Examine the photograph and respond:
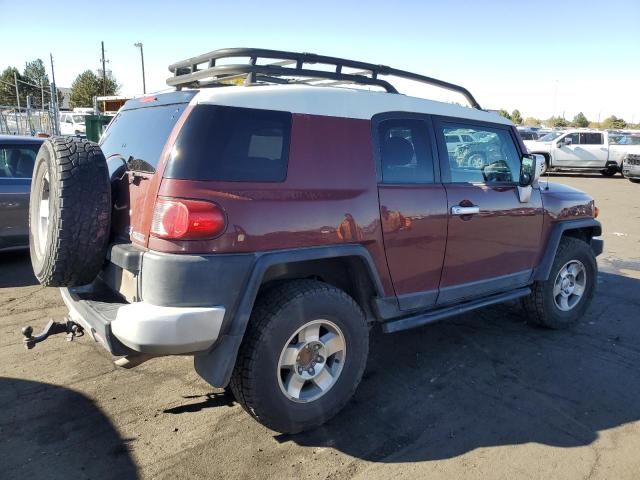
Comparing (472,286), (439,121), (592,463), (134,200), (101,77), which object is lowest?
(592,463)

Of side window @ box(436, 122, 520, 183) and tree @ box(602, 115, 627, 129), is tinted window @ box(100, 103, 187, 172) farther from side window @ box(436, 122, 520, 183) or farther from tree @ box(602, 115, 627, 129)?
tree @ box(602, 115, 627, 129)

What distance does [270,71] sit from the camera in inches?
124

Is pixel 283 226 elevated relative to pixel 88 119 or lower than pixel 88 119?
lower

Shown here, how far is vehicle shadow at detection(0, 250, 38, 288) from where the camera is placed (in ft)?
18.9

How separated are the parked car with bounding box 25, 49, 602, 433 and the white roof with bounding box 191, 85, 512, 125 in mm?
11

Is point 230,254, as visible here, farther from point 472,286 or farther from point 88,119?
point 88,119

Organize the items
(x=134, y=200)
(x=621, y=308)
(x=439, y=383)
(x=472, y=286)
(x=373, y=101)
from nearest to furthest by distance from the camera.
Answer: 1. (x=134, y=200)
2. (x=373, y=101)
3. (x=439, y=383)
4. (x=472, y=286)
5. (x=621, y=308)

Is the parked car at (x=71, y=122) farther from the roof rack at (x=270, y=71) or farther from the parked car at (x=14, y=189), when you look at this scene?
the roof rack at (x=270, y=71)

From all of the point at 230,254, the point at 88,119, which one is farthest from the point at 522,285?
the point at 88,119

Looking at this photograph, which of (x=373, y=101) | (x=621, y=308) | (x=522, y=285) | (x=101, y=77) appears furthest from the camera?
(x=101, y=77)

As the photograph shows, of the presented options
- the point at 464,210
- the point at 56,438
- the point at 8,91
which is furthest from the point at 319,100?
the point at 8,91

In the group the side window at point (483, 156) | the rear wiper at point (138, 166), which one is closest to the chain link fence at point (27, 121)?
the rear wiper at point (138, 166)

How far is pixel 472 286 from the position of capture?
12.9 ft

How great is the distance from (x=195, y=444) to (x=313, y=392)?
74 cm
